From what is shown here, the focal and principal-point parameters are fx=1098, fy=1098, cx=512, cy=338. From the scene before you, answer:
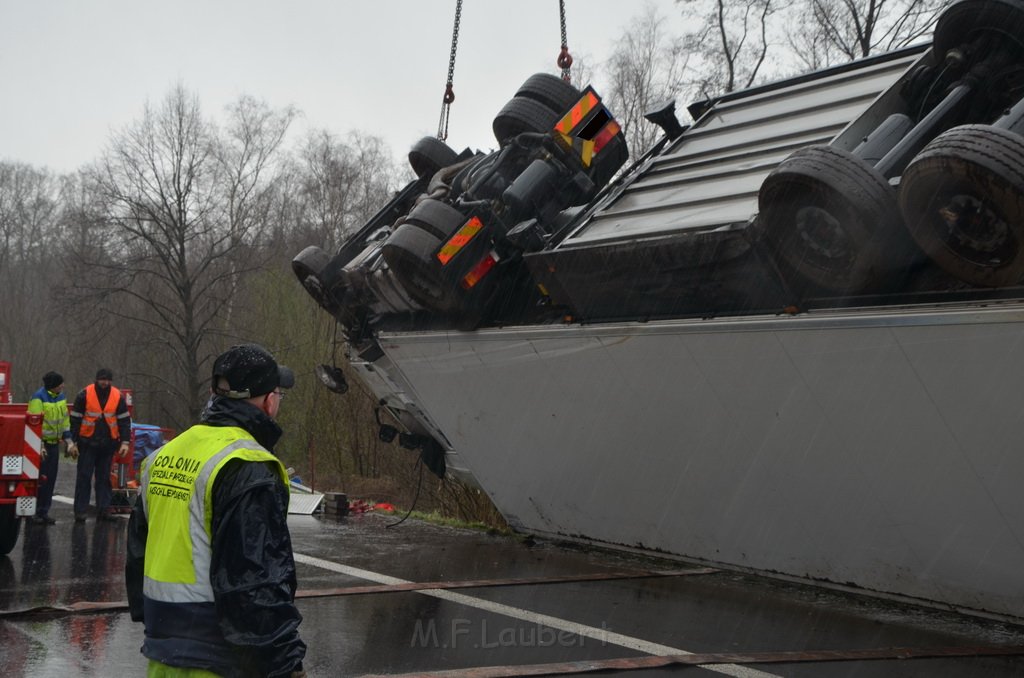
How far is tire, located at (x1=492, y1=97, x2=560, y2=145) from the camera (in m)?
7.73

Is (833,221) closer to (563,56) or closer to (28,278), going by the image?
(563,56)

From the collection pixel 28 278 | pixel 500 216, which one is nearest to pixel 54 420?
pixel 500 216

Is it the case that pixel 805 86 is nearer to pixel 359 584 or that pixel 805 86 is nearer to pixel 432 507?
pixel 359 584

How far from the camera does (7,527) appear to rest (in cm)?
830

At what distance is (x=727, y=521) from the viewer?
650 centimetres

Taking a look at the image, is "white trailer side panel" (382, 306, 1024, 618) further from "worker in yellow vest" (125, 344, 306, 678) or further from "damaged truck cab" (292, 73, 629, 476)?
"worker in yellow vest" (125, 344, 306, 678)

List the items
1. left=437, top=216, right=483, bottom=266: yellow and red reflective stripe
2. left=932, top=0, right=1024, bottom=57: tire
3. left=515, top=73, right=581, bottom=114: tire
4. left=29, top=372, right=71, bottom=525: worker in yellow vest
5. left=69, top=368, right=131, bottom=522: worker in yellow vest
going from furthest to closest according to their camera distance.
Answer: left=29, top=372, right=71, bottom=525: worker in yellow vest → left=69, top=368, right=131, bottom=522: worker in yellow vest → left=515, top=73, right=581, bottom=114: tire → left=437, top=216, right=483, bottom=266: yellow and red reflective stripe → left=932, top=0, right=1024, bottom=57: tire

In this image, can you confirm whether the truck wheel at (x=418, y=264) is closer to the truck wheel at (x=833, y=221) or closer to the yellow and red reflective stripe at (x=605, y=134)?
the yellow and red reflective stripe at (x=605, y=134)

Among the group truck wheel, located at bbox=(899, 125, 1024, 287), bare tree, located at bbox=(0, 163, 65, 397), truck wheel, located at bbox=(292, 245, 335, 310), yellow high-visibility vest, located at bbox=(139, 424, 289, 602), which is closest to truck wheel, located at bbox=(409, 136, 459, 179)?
truck wheel, located at bbox=(292, 245, 335, 310)

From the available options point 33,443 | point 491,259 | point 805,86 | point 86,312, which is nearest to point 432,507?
point 33,443

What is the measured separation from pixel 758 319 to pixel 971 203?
4.16ft

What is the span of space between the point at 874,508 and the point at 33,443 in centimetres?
635

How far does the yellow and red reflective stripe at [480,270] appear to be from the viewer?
7301mm

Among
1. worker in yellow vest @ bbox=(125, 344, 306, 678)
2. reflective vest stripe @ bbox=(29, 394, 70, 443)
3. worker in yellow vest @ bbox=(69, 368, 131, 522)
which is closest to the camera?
worker in yellow vest @ bbox=(125, 344, 306, 678)
